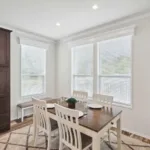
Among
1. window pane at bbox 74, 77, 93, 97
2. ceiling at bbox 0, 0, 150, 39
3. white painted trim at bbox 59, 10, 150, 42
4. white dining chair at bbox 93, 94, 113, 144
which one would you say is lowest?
white dining chair at bbox 93, 94, 113, 144

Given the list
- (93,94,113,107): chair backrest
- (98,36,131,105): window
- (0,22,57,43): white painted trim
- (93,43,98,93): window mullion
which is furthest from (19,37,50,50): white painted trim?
(93,94,113,107): chair backrest

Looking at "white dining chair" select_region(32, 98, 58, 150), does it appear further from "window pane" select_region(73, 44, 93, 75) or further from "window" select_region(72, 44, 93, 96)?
"window pane" select_region(73, 44, 93, 75)

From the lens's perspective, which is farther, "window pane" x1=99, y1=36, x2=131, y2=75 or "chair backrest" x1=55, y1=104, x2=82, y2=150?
"window pane" x1=99, y1=36, x2=131, y2=75

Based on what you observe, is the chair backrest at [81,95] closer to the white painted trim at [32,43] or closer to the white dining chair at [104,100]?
the white dining chair at [104,100]

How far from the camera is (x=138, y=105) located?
2.91m

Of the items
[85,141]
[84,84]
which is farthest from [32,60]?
[85,141]

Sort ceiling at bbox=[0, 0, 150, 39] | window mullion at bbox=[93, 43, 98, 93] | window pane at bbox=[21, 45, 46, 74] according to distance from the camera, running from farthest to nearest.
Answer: window pane at bbox=[21, 45, 46, 74]
window mullion at bbox=[93, 43, 98, 93]
ceiling at bbox=[0, 0, 150, 39]

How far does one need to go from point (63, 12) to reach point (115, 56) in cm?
171

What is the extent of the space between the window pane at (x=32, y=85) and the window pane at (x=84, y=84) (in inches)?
49.7

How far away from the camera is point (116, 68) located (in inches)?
133

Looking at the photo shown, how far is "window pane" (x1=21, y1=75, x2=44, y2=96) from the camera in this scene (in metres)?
4.10

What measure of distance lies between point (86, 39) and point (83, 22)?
70 centimetres

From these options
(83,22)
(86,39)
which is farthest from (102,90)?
(83,22)

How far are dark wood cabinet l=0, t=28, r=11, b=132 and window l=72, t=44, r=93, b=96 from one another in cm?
211
